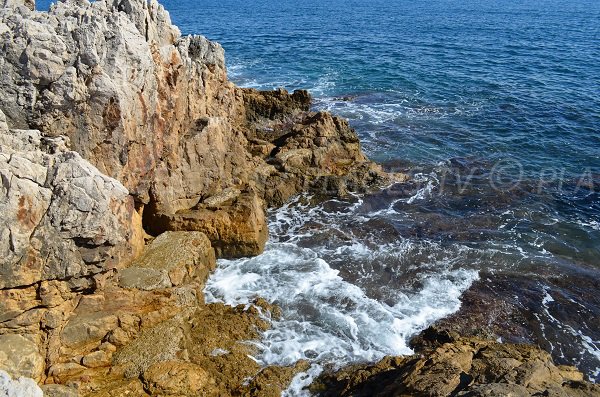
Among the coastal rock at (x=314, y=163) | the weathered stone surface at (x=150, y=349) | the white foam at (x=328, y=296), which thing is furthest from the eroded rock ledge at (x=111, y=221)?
the coastal rock at (x=314, y=163)

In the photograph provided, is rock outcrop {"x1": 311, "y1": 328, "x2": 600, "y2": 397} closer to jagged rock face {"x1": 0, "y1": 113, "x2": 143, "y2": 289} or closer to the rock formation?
the rock formation

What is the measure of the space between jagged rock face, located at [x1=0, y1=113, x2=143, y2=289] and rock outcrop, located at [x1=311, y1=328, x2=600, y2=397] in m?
7.07

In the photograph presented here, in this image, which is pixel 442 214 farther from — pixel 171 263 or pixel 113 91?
pixel 113 91

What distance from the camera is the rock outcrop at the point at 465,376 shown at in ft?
33.4

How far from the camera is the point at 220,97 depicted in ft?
82.3

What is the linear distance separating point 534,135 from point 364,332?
22.9m

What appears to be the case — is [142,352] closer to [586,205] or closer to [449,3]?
[586,205]

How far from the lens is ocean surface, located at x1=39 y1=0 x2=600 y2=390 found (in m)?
16.3

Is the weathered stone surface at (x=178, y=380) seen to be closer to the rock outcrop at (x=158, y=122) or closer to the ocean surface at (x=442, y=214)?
the ocean surface at (x=442, y=214)

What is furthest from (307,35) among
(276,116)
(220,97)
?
(220,97)

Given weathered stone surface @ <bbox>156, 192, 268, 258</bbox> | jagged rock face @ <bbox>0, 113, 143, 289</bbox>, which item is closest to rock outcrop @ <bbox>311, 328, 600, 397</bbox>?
weathered stone surface @ <bbox>156, 192, 268, 258</bbox>

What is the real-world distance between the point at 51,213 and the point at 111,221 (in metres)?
1.53

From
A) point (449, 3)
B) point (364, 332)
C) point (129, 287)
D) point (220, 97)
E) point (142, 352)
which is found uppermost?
point (449, 3)

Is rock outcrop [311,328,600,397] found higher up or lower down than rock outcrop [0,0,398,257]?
lower down
